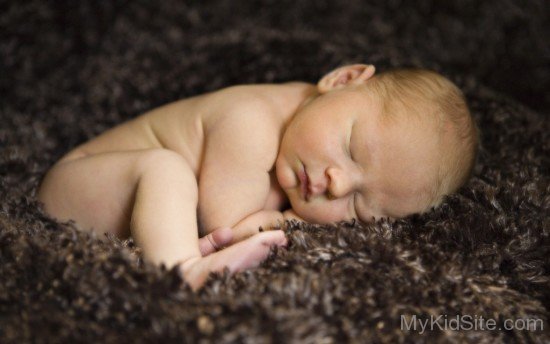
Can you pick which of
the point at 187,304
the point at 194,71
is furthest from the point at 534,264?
the point at 194,71

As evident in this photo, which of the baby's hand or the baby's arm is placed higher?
the baby's arm

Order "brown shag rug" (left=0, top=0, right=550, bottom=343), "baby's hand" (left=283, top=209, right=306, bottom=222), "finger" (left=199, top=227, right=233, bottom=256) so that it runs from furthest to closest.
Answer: "baby's hand" (left=283, top=209, right=306, bottom=222), "finger" (left=199, top=227, right=233, bottom=256), "brown shag rug" (left=0, top=0, right=550, bottom=343)

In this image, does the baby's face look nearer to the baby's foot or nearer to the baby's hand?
the baby's hand

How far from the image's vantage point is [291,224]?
4.13 ft

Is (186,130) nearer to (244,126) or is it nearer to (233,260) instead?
(244,126)

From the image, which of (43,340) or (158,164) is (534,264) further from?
(43,340)

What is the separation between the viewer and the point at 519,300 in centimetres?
114

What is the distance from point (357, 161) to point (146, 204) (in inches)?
18.2

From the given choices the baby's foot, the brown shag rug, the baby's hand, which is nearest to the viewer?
the brown shag rug

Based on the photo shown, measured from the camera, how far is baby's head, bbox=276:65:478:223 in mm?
1305

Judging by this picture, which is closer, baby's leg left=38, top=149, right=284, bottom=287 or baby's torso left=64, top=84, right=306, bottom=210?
baby's leg left=38, top=149, right=284, bottom=287

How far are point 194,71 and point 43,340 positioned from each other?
115cm

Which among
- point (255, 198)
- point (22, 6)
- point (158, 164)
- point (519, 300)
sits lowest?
point (519, 300)

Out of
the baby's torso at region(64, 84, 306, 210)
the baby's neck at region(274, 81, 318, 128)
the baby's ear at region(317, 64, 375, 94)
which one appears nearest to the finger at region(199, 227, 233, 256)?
the baby's torso at region(64, 84, 306, 210)
